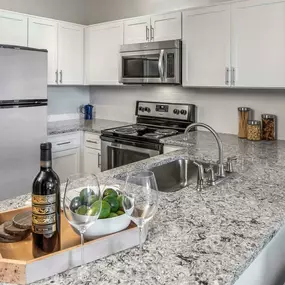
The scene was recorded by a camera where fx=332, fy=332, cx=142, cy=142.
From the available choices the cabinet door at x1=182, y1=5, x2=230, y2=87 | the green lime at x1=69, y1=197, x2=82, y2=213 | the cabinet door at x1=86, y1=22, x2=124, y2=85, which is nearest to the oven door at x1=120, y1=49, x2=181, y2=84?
the cabinet door at x1=182, y1=5, x2=230, y2=87

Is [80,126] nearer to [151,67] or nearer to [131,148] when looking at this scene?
[131,148]

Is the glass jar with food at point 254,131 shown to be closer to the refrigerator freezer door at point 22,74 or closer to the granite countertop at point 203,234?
the granite countertop at point 203,234

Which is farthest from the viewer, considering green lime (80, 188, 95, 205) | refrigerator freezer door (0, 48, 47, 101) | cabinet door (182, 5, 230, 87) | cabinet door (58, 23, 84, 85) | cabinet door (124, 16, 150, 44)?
cabinet door (58, 23, 84, 85)

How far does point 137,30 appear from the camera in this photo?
143 inches

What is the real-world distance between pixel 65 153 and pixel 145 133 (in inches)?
39.4

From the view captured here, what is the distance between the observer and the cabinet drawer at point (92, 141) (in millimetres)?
3809

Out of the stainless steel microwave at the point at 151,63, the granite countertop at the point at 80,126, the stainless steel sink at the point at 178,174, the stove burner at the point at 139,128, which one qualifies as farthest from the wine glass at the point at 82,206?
the granite countertop at the point at 80,126

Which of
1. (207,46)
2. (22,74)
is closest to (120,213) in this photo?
(22,74)

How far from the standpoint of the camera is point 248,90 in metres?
3.24

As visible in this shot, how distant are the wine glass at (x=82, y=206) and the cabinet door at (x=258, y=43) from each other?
7.51ft

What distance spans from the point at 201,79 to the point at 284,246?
1.97m

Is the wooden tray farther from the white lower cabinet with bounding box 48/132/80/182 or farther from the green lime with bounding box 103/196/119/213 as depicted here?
the white lower cabinet with bounding box 48/132/80/182

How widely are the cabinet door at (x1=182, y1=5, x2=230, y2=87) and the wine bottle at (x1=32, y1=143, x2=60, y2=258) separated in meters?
2.46

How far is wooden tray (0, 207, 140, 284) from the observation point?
32.1 inches
